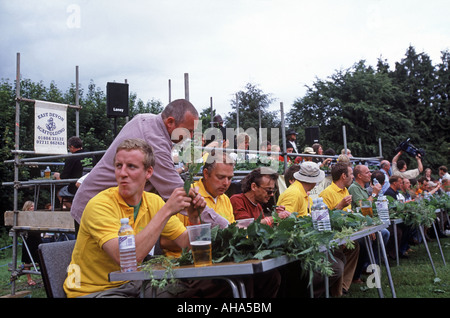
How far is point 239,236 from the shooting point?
2152 millimetres

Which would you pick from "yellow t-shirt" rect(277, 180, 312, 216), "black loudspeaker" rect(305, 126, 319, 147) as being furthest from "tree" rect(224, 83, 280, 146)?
"yellow t-shirt" rect(277, 180, 312, 216)

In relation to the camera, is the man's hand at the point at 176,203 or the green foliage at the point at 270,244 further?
the man's hand at the point at 176,203

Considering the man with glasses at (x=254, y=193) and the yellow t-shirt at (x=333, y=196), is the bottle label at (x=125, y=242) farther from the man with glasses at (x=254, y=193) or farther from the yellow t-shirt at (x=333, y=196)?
the yellow t-shirt at (x=333, y=196)

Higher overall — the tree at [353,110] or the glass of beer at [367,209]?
the tree at [353,110]

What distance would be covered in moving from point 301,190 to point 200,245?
3049 mm

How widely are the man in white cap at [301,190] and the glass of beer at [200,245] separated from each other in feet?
8.63

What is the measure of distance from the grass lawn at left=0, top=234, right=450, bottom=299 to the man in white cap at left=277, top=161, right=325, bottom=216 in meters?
1.02

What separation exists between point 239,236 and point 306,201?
280cm

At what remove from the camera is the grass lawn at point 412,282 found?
183 inches

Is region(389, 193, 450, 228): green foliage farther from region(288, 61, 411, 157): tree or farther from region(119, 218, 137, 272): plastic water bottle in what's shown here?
region(288, 61, 411, 157): tree

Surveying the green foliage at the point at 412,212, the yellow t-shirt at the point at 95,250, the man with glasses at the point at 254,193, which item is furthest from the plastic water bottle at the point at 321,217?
the green foliage at the point at 412,212
